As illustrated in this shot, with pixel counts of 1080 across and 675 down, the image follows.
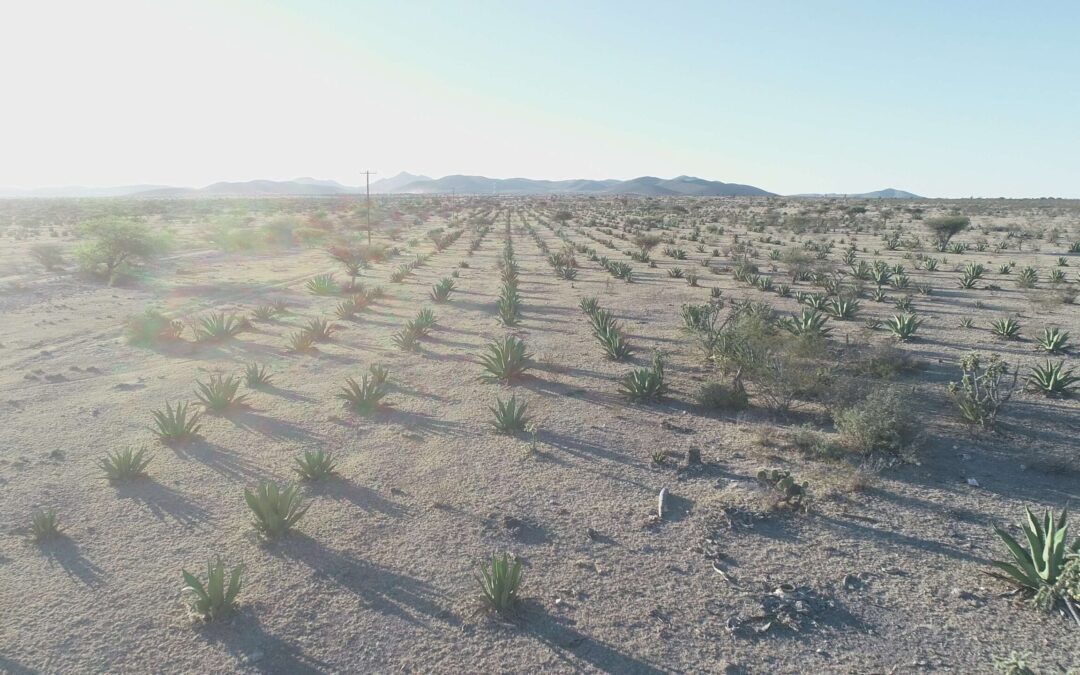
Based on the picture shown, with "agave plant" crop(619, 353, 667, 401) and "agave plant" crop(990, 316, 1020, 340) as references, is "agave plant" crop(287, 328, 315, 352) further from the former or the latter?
"agave plant" crop(990, 316, 1020, 340)

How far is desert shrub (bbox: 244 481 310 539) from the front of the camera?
634 centimetres

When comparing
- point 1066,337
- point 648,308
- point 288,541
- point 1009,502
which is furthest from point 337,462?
point 1066,337

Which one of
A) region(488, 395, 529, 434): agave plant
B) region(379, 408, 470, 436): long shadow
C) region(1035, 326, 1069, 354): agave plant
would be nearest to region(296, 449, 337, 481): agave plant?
region(379, 408, 470, 436): long shadow

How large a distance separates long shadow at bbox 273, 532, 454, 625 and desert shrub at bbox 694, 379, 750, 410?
5752 mm

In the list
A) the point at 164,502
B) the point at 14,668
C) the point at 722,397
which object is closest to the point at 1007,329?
the point at 722,397

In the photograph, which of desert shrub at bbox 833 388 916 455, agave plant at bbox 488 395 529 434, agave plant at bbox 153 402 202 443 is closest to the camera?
desert shrub at bbox 833 388 916 455

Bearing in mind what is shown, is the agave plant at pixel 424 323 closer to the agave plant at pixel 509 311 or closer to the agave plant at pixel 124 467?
the agave plant at pixel 509 311

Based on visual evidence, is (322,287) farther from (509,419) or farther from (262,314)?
(509,419)

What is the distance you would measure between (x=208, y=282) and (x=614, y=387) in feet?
63.0

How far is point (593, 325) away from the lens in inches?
599

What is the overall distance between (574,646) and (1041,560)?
3985 millimetres

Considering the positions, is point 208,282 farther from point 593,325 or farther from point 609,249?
point 609,249

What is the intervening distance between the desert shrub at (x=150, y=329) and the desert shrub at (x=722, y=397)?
12359mm

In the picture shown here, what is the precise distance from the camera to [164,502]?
23.7ft
